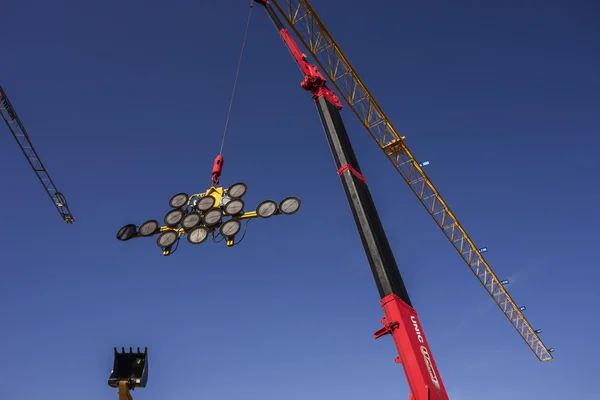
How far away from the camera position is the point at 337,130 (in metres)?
15.7

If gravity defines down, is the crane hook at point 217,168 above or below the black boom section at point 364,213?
above

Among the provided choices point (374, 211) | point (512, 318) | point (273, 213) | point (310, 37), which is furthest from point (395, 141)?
point (512, 318)

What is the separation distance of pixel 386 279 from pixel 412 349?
1.93 metres

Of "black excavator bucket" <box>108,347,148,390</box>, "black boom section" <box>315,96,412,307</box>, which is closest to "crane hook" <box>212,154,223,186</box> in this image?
"black boom section" <box>315,96,412,307</box>

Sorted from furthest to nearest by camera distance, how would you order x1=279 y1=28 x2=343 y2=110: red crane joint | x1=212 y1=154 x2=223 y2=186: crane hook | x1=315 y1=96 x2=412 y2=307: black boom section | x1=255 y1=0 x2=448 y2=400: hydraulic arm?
x1=279 y1=28 x2=343 y2=110: red crane joint < x1=212 y1=154 x2=223 y2=186: crane hook < x1=315 y1=96 x2=412 y2=307: black boom section < x1=255 y1=0 x2=448 y2=400: hydraulic arm

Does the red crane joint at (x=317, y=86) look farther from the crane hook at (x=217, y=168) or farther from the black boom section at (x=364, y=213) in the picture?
the crane hook at (x=217, y=168)

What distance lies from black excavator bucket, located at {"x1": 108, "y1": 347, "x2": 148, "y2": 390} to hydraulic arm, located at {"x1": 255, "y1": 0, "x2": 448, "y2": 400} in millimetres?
5741

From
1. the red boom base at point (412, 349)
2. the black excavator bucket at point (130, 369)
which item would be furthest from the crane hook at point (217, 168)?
the black excavator bucket at point (130, 369)

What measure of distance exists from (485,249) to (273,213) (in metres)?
46.3

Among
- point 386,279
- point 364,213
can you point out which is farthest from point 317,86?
point 386,279

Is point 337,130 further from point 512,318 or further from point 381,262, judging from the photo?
point 512,318

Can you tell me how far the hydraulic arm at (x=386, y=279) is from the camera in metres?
9.12

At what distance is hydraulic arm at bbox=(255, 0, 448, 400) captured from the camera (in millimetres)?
9125

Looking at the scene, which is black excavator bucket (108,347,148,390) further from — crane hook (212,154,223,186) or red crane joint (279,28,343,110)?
red crane joint (279,28,343,110)
